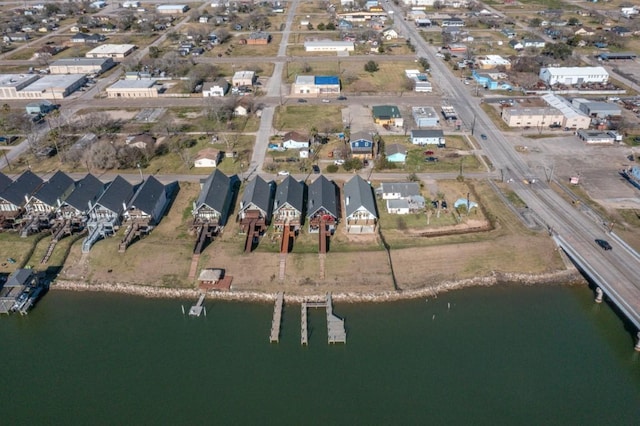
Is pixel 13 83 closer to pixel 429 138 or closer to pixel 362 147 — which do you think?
pixel 362 147

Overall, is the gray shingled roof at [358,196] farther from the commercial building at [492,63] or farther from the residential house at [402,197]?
the commercial building at [492,63]

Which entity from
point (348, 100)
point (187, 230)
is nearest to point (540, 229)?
point (187, 230)

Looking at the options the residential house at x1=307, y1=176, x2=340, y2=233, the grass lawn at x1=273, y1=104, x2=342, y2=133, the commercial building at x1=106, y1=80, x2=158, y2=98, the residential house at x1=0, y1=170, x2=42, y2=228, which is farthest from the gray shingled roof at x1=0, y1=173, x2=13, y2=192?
the grass lawn at x1=273, y1=104, x2=342, y2=133

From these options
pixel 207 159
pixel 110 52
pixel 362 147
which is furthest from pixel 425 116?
pixel 110 52

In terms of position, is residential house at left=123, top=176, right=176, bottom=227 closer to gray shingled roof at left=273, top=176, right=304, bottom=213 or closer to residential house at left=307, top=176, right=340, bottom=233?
gray shingled roof at left=273, top=176, right=304, bottom=213

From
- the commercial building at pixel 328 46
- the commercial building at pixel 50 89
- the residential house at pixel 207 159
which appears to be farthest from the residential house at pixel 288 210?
the commercial building at pixel 328 46

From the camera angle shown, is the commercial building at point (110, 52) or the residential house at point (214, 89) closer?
the residential house at point (214, 89)
